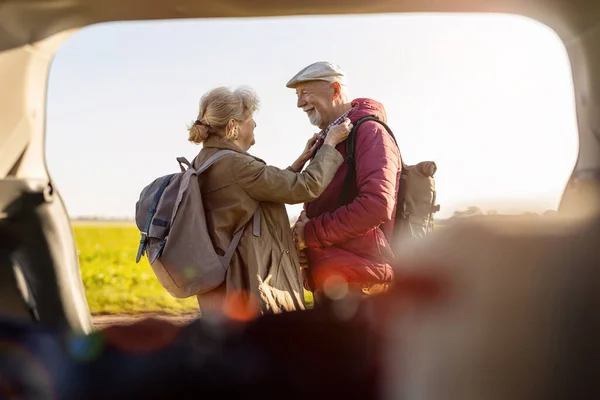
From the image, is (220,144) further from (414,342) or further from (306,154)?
(414,342)

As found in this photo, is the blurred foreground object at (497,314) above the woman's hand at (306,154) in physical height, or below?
below

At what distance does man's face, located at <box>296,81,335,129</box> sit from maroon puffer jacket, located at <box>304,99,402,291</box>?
0.62 ft

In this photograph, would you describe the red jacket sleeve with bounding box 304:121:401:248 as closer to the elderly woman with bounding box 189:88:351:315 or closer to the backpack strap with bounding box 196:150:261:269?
the elderly woman with bounding box 189:88:351:315

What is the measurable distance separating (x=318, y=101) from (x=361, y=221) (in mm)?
655

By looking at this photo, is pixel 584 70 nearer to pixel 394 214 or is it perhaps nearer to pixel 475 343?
pixel 475 343

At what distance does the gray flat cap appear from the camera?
2936mm

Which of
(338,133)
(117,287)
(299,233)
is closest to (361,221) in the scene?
(299,233)

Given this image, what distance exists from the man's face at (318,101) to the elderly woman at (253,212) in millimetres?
313

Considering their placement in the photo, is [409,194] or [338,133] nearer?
[338,133]

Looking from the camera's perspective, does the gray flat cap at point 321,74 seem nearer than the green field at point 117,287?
Yes

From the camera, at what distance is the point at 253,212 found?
2.54 metres

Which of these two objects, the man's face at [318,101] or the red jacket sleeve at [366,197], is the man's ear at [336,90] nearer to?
the man's face at [318,101]

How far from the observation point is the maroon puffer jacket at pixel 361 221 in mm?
2592

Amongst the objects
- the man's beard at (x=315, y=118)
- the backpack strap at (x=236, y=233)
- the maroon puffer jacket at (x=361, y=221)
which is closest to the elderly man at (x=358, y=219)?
the maroon puffer jacket at (x=361, y=221)
